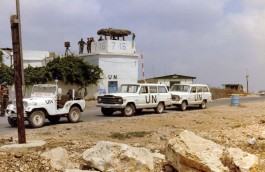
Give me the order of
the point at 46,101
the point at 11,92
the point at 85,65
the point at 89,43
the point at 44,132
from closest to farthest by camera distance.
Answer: the point at 44,132 → the point at 46,101 → the point at 11,92 → the point at 85,65 → the point at 89,43

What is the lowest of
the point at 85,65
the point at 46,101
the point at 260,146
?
the point at 260,146

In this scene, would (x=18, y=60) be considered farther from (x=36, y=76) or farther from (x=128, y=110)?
(x=36, y=76)

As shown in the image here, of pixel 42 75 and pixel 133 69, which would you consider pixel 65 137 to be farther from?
pixel 133 69

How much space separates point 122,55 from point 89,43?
3467mm

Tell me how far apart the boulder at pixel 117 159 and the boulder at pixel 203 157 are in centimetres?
53

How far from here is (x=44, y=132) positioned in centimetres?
1477

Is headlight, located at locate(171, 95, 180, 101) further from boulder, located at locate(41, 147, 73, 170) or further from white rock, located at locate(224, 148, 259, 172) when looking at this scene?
white rock, located at locate(224, 148, 259, 172)

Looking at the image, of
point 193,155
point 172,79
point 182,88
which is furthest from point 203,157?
point 172,79

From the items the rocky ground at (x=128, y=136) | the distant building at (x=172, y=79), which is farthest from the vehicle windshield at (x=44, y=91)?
the distant building at (x=172, y=79)

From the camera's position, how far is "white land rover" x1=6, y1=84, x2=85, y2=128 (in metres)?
16.7

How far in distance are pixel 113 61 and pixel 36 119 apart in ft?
61.1

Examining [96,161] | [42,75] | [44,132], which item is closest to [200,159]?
[96,161]

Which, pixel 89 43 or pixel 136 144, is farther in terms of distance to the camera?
pixel 89 43

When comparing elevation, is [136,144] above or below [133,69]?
below
